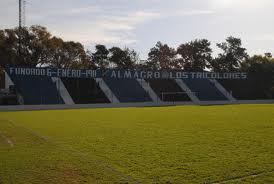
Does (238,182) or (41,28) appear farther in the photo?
(41,28)

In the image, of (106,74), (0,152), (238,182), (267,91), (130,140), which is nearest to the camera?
(238,182)

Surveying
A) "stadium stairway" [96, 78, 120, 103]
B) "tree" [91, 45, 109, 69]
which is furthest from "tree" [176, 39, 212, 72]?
"stadium stairway" [96, 78, 120, 103]

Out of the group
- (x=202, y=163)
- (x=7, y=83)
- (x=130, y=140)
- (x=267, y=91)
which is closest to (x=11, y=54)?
(x=7, y=83)

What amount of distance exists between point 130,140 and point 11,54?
58326mm

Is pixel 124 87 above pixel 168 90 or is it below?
above

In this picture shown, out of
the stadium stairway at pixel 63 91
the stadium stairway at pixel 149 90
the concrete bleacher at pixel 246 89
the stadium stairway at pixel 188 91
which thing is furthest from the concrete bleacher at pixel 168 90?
the stadium stairway at pixel 63 91

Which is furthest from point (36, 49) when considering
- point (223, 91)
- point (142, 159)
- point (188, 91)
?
point (142, 159)

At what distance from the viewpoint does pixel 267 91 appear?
62.1 meters

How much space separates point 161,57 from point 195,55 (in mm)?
8278

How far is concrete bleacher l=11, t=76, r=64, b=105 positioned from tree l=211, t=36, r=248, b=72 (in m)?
42.9

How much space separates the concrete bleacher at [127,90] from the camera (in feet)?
175

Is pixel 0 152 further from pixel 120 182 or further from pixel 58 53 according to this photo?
pixel 58 53

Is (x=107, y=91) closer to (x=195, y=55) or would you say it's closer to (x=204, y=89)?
(x=204, y=89)

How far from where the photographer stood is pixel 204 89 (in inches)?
2347
